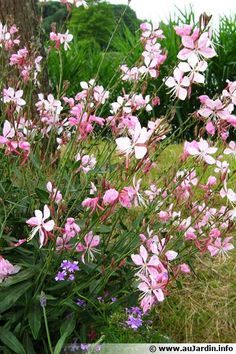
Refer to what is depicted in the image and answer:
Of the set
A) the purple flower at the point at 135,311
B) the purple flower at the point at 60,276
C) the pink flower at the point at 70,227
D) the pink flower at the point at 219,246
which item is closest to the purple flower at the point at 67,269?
the purple flower at the point at 60,276

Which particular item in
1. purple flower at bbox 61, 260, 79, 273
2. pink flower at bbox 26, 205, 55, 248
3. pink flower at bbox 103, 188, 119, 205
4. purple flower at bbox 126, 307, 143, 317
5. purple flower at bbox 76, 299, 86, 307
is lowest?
purple flower at bbox 126, 307, 143, 317

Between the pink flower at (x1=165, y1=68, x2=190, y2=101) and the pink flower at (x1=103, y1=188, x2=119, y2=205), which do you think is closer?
the pink flower at (x1=103, y1=188, x2=119, y2=205)

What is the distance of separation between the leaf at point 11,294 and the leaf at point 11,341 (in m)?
0.08

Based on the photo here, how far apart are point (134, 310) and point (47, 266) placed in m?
0.49

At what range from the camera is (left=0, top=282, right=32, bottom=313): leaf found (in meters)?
1.92

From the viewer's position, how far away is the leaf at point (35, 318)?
1.90m

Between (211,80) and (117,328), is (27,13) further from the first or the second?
(211,80)

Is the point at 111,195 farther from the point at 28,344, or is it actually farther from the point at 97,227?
the point at 28,344

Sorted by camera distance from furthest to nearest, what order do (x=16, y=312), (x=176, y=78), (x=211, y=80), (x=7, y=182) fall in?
(x=211, y=80) → (x=7, y=182) → (x=16, y=312) → (x=176, y=78)

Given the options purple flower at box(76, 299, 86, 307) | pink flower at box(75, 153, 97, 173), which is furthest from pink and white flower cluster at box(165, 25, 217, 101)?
purple flower at box(76, 299, 86, 307)

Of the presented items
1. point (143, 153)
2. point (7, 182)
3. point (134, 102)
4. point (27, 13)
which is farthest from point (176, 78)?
point (27, 13)

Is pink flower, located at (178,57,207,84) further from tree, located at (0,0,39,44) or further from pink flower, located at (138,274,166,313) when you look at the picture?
tree, located at (0,0,39,44)

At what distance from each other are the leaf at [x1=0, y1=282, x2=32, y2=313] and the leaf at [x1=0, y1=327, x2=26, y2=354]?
0.08m

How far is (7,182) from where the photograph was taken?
91.8 inches
